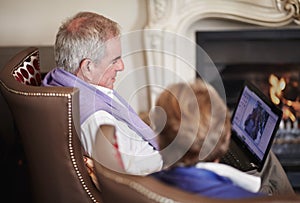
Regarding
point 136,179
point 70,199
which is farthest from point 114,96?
point 136,179

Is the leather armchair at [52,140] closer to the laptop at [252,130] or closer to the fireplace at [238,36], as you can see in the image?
the laptop at [252,130]

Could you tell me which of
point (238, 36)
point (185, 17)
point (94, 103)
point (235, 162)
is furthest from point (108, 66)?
point (238, 36)

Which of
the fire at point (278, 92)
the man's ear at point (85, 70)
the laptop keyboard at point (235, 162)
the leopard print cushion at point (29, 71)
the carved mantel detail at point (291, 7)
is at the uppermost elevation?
the carved mantel detail at point (291, 7)

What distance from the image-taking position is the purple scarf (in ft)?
6.01

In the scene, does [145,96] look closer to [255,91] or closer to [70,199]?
[255,91]

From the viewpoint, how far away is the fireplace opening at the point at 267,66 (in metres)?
3.15

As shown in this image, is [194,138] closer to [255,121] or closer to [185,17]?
[255,121]

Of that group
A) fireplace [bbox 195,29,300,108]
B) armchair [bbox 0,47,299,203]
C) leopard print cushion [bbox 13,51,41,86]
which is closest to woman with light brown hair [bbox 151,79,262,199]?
armchair [bbox 0,47,299,203]

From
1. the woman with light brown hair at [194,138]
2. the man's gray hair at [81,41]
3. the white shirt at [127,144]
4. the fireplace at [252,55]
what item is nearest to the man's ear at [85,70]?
the man's gray hair at [81,41]

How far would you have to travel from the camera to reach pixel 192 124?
1.21 meters

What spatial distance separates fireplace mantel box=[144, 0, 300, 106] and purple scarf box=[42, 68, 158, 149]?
1158 mm

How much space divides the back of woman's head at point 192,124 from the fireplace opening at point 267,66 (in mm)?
1915

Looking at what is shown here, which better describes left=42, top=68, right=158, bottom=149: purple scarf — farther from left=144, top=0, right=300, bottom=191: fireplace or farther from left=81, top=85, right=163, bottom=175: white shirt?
left=144, top=0, right=300, bottom=191: fireplace

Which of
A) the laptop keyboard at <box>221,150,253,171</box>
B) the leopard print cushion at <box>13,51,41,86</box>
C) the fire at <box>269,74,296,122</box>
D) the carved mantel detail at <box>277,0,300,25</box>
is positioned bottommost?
the fire at <box>269,74,296,122</box>
